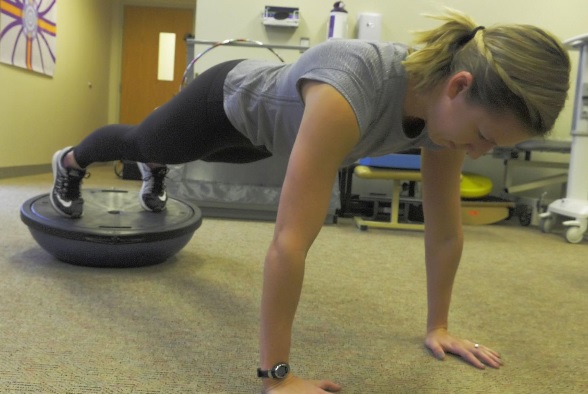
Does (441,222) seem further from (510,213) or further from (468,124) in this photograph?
(510,213)

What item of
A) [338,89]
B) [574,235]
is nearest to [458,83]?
[338,89]

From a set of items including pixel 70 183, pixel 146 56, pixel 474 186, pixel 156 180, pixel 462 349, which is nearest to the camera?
pixel 462 349

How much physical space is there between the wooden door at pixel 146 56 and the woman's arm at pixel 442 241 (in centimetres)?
543

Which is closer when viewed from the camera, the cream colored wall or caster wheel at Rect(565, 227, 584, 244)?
caster wheel at Rect(565, 227, 584, 244)

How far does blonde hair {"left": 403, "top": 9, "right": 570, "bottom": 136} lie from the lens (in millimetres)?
738

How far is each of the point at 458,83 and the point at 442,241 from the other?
46cm

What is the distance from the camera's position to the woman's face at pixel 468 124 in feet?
2.54

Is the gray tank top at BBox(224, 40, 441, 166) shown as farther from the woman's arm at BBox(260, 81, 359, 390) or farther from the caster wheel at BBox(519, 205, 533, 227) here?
the caster wheel at BBox(519, 205, 533, 227)

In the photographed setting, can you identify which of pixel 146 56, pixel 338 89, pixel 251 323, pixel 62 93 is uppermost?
pixel 146 56

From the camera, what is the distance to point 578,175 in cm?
273

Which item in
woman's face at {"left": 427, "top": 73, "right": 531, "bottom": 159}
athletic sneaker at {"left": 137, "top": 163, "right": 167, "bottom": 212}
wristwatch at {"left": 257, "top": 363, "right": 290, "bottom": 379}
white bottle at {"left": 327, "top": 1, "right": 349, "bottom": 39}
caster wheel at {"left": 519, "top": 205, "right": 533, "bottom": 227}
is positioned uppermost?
white bottle at {"left": 327, "top": 1, "right": 349, "bottom": 39}

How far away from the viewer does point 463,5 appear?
359 cm

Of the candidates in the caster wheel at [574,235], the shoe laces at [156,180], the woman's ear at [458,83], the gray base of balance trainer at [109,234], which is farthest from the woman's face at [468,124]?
the caster wheel at [574,235]

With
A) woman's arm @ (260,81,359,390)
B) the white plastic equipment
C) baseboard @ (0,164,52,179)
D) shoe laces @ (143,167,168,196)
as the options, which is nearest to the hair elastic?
woman's arm @ (260,81,359,390)
